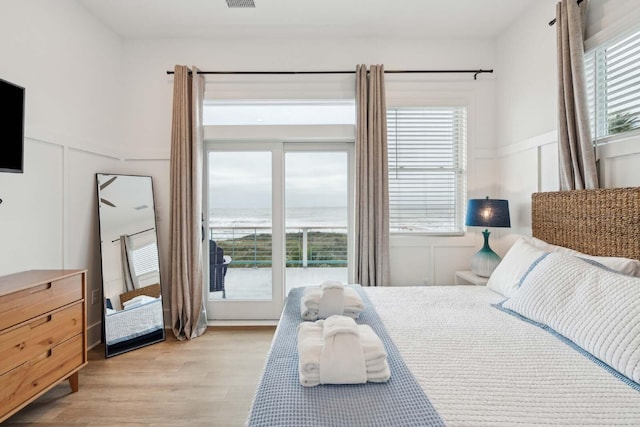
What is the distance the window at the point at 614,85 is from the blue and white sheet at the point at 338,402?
2.07 m

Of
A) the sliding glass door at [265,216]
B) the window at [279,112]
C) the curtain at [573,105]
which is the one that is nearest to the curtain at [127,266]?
A: the sliding glass door at [265,216]

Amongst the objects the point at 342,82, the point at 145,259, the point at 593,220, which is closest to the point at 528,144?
the point at 593,220

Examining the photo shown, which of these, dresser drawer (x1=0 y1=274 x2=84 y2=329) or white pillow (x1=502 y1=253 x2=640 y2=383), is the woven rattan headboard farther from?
dresser drawer (x1=0 y1=274 x2=84 y2=329)

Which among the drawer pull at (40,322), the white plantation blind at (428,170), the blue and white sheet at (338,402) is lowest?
the drawer pull at (40,322)

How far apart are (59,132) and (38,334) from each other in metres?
1.53

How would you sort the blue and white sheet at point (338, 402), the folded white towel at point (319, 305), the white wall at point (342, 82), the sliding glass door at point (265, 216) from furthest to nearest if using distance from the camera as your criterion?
the sliding glass door at point (265, 216) → the white wall at point (342, 82) → the folded white towel at point (319, 305) → the blue and white sheet at point (338, 402)

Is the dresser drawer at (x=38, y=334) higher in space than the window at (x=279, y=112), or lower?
lower

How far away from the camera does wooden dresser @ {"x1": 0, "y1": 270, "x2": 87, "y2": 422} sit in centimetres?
168

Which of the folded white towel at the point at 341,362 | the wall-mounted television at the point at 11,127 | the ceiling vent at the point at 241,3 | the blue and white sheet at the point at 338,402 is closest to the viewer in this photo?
the blue and white sheet at the point at 338,402

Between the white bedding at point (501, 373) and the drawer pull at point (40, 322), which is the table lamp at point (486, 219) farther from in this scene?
the drawer pull at point (40, 322)

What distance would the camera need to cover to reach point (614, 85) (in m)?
2.07

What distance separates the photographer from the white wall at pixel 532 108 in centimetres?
207

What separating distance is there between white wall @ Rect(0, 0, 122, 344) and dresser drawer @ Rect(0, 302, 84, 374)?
1.73 feet

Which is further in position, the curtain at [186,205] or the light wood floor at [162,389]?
the curtain at [186,205]
